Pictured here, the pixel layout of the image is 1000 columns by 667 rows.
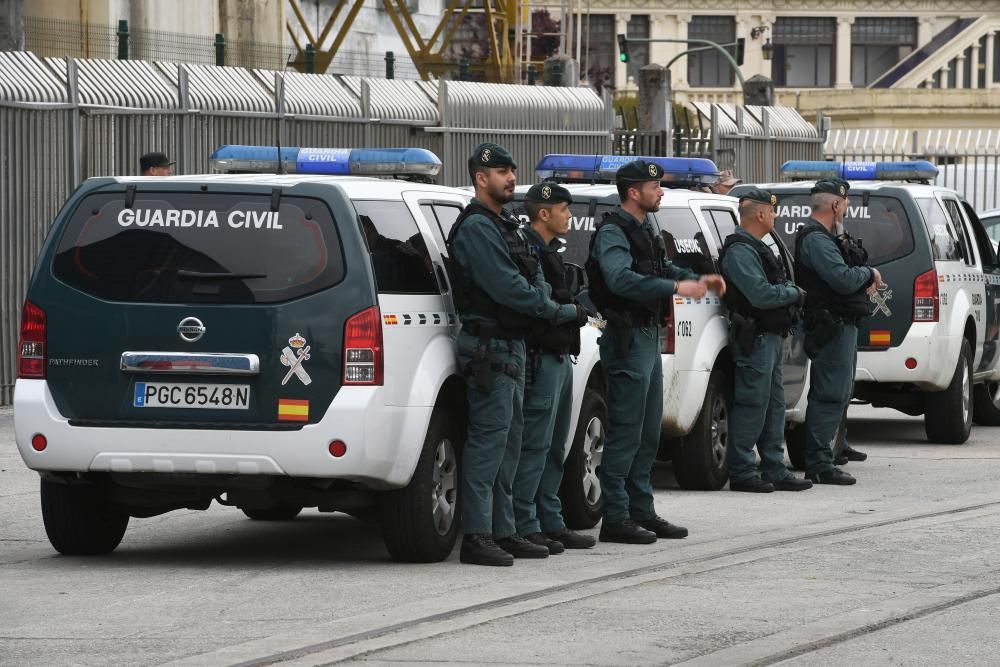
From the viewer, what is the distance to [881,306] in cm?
1474

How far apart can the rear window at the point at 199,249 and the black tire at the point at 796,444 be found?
5733mm

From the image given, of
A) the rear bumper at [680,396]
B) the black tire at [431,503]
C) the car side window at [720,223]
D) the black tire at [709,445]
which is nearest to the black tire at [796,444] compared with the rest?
the black tire at [709,445]

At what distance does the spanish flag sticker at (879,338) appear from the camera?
14.7 meters

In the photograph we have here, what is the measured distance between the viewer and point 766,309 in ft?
38.1

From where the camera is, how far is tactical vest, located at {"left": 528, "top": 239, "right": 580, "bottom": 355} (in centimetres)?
905

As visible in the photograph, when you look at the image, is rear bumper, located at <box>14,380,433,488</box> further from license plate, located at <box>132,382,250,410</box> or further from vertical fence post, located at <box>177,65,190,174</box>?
vertical fence post, located at <box>177,65,190,174</box>

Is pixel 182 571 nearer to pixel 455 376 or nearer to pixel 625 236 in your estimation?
pixel 455 376

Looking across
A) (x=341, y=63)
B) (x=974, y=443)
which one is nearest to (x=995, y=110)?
(x=341, y=63)

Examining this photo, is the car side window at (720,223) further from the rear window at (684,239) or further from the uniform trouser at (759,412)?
the uniform trouser at (759,412)

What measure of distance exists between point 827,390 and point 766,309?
1279mm

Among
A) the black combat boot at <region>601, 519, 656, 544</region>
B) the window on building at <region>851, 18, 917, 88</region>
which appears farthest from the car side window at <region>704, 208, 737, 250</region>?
the window on building at <region>851, 18, 917, 88</region>

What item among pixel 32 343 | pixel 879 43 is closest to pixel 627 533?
pixel 32 343

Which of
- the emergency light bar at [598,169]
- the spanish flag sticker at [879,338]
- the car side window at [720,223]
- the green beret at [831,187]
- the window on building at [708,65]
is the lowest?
the spanish flag sticker at [879,338]

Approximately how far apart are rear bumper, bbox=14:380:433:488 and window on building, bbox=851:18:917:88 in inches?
3601
